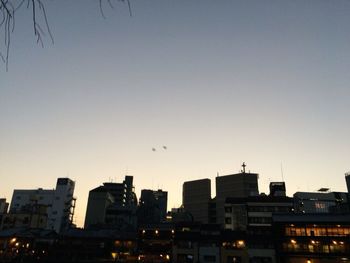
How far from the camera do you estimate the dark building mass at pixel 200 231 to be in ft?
202

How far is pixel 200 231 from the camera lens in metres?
71.0

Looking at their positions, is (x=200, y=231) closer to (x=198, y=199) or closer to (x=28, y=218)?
(x=198, y=199)

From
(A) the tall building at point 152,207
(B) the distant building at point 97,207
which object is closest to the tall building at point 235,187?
(A) the tall building at point 152,207

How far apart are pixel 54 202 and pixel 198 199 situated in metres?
54.3

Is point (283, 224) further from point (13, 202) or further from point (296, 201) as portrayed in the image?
point (13, 202)

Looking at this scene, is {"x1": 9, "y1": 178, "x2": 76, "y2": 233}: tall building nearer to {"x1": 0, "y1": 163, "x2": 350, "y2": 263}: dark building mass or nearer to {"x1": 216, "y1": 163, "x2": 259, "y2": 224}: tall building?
{"x1": 0, "y1": 163, "x2": 350, "y2": 263}: dark building mass

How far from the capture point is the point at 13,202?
116 meters

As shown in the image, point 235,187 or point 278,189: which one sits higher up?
point 235,187

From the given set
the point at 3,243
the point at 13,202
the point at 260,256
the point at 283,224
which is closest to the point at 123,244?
the point at 3,243

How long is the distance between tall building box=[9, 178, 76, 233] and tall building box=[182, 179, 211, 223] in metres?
45.4

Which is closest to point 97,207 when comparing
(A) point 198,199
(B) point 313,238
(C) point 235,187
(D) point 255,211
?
(A) point 198,199

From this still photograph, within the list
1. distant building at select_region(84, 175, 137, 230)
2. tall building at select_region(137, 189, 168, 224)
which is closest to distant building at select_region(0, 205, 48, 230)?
distant building at select_region(84, 175, 137, 230)

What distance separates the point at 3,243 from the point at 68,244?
15.2 meters

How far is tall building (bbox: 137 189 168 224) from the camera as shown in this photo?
5010 inches
